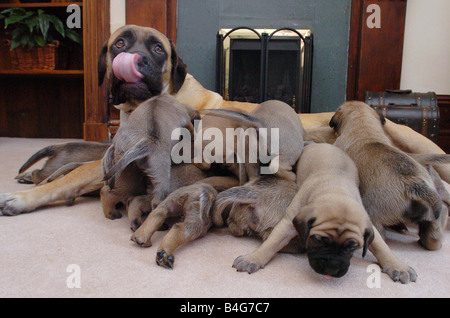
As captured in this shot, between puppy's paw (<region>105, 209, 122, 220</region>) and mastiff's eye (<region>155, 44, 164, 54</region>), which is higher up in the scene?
mastiff's eye (<region>155, 44, 164, 54</region>)

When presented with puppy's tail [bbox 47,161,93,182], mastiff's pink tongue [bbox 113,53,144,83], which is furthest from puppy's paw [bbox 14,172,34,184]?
mastiff's pink tongue [bbox 113,53,144,83]

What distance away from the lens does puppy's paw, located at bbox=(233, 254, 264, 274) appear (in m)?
1.11

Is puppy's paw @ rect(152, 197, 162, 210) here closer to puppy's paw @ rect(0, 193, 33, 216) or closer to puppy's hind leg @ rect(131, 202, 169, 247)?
puppy's hind leg @ rect(131, 202, 169, 247)

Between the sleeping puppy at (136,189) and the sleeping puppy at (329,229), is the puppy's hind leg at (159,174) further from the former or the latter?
the sleeping puppy at (329,229)

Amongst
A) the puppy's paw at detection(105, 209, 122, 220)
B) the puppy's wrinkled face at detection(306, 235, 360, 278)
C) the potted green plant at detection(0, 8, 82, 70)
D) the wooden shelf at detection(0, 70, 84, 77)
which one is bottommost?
the puppy's paw at detection(105, 209, 122, 220)

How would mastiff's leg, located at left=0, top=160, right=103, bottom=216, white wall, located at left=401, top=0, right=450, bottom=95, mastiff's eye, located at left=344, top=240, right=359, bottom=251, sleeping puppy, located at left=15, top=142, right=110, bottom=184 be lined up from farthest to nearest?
white wall, located at left=401, top=0, right=450, bottom=95
sleeping puppy, located at left=15, top=142, right=110, bottom=184
mastiff's leg, located at left=0, top=160, right=103, bottom=216
mastiff's eye, located at left=344, top=240, right=359, bottom=251

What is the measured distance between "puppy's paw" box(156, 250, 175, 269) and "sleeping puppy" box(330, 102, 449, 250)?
2.16 ft

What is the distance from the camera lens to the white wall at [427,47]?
3.82m

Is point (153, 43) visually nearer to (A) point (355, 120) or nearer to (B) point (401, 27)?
(A) point (355, 120)

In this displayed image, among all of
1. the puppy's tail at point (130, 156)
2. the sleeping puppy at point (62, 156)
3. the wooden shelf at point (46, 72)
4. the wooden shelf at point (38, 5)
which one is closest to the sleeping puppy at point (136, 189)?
the puppy's tail at point (130, 156)

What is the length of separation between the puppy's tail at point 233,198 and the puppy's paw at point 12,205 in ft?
2.64

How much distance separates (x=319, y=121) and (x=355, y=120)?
0.63 m

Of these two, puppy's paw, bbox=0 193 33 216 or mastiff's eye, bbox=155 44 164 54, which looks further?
mastiff's eye, bbox=155 44 164 54

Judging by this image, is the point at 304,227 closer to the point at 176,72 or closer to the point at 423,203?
the point at 423,203
